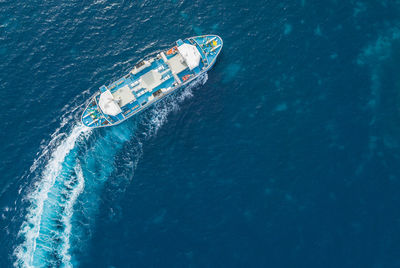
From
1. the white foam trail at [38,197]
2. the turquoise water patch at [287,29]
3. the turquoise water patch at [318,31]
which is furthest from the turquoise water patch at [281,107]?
the white foam trail at [38,197]

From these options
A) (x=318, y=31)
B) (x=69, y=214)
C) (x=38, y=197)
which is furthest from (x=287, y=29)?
(x=38, y=197)

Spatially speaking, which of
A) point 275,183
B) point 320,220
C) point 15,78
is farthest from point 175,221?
point 15,78

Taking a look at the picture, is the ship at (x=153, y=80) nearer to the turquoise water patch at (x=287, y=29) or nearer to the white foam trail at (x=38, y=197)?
the white foam trail at (x=38, y=197)

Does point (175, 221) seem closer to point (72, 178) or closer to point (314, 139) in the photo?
point (72, 178)

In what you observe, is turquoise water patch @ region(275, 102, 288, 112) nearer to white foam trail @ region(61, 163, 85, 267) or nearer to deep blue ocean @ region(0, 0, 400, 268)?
deep blue ocean @ region(0, 0, 400, 268)

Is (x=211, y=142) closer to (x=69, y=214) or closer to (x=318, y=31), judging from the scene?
(x=69, y=214)

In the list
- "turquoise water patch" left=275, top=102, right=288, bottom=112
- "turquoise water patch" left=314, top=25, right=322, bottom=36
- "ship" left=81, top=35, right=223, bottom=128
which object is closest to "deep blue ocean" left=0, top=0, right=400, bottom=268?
"turquoise water patch" left=275, top=102, right=288, bottom=112

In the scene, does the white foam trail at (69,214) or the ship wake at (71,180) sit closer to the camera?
the white foam trail at (69,214)
